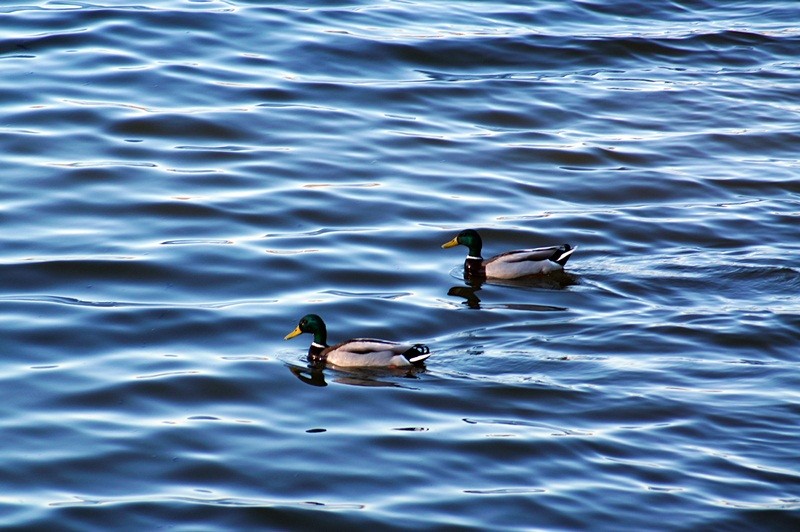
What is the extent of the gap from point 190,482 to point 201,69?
14.0m

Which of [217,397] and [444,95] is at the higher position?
[444,95]

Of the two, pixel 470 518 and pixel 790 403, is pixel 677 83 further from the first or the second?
pixel 470 518

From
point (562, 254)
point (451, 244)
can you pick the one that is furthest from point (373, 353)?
point (451, 244)

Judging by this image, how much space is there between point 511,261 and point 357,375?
357cm

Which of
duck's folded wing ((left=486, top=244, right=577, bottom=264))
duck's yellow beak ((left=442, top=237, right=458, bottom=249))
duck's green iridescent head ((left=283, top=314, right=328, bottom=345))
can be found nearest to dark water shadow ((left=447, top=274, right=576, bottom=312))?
duck's folded wing ((left=486, top=244, right=577, bottom=264))

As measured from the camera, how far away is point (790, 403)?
12062 millimetres

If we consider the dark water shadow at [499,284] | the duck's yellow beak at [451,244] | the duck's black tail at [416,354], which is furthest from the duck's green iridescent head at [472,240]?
the duck's black tail at [416,354]

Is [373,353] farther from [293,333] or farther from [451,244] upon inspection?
[451,244]

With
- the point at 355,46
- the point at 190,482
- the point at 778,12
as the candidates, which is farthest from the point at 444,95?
the point at 190,482

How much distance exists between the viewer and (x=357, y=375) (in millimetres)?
13062

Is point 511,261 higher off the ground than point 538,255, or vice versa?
point 538,255

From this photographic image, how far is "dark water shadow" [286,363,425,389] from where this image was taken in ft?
42.2

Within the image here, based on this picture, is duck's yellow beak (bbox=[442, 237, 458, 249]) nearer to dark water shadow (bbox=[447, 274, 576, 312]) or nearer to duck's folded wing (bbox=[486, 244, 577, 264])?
duck's folded wing (bbox=[486, 244, 577, 264])

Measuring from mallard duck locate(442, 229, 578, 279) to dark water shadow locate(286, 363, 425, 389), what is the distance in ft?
10.2
